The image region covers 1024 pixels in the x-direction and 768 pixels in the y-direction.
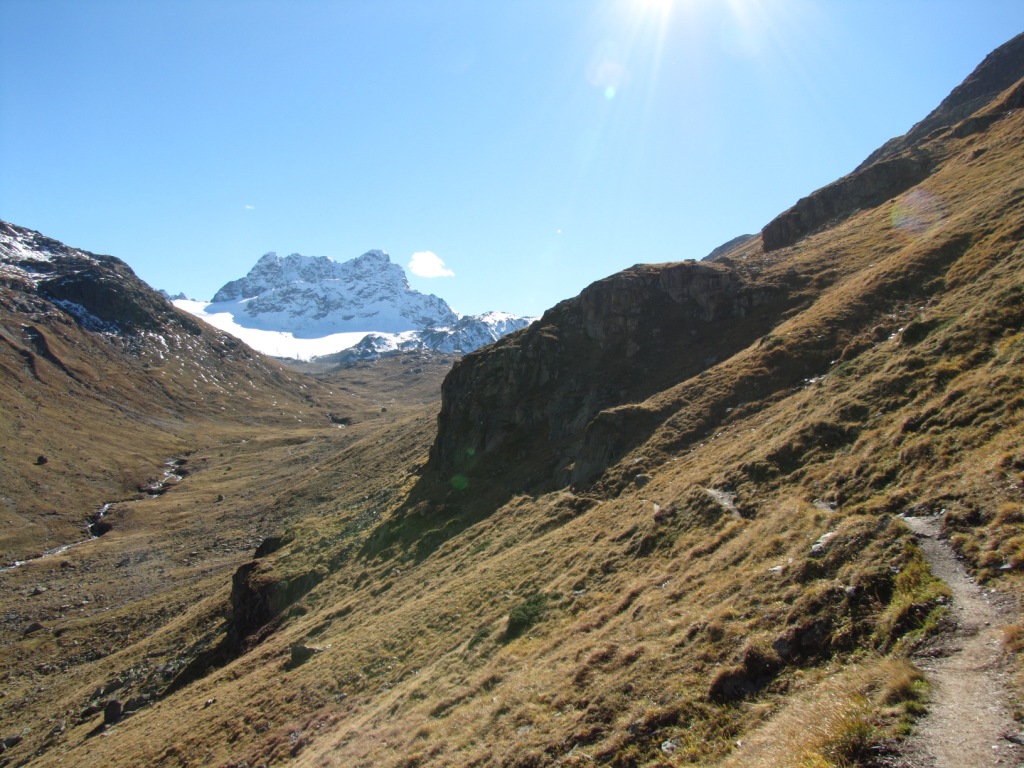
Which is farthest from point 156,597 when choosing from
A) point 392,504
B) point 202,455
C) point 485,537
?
point 202,455

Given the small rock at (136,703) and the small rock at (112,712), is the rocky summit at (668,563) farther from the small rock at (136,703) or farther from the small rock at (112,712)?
the small rock at (112,712)

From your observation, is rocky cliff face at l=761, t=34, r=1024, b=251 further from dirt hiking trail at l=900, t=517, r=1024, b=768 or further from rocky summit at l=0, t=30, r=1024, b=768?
dirt hiking trail at l=900, t=517, r=1024, b=768

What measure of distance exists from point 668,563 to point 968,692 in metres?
11.7

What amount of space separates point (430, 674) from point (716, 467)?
52.5 feet

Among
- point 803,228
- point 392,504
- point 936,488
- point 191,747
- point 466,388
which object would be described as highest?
point 803,228

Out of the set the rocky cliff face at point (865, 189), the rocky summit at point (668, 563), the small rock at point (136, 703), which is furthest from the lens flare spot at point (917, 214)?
the small rock at point (136, 703)

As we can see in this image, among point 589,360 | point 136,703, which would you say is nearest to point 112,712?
point 136,703

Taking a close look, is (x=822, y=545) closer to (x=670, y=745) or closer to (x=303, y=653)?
(x=670, y=745)

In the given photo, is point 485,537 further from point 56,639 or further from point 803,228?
point 803,228

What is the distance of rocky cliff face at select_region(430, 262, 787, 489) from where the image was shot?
44.9 m

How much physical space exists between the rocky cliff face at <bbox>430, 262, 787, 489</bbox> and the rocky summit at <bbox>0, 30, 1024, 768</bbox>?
1.03ft

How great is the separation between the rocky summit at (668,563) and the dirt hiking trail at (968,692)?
5 centimetres

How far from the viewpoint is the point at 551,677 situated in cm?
1612

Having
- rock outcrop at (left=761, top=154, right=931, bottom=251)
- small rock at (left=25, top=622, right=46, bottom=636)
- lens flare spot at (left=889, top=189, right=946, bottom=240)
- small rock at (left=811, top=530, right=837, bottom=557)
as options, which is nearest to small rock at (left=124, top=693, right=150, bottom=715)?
small rock at (left=25, top=622, right=46, bottom=636)
